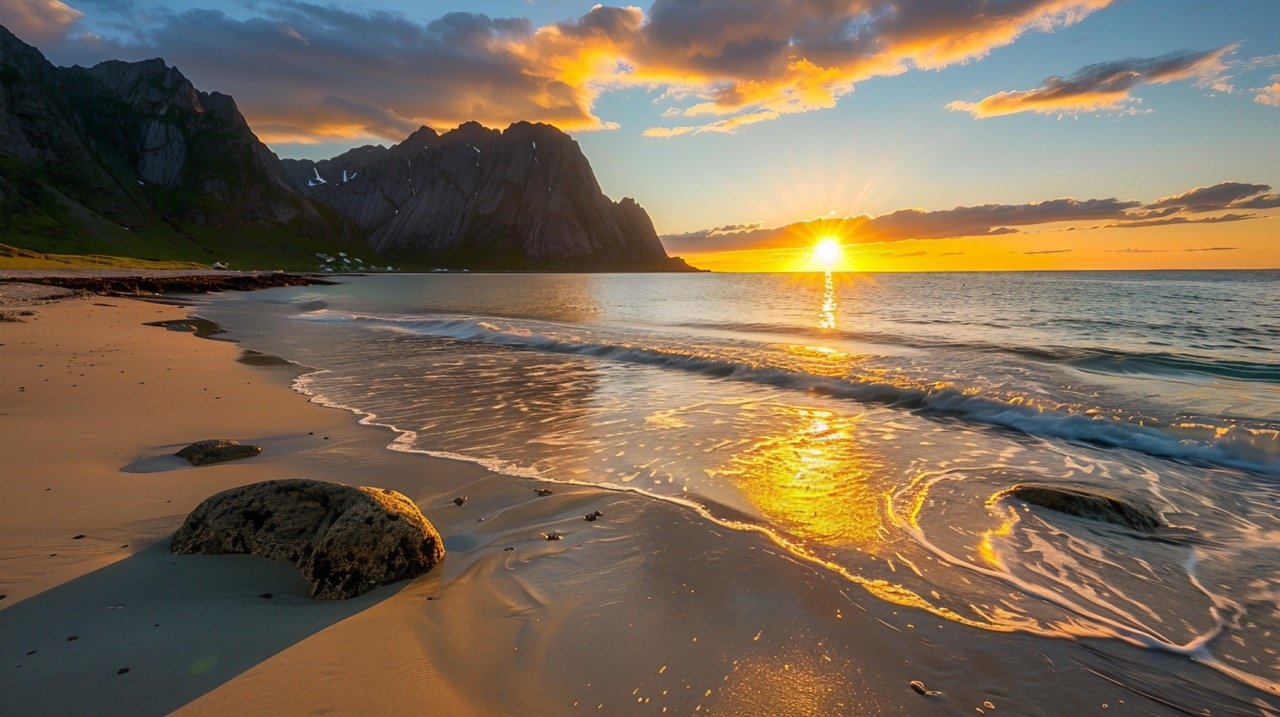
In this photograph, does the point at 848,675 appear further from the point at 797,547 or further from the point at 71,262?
the point at 71,262

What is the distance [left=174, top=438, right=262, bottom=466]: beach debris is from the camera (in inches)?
400

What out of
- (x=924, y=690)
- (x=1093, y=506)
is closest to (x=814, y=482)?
(x=1093, y=506)

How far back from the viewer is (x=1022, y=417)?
15594mm

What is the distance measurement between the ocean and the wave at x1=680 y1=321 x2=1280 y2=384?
24cm

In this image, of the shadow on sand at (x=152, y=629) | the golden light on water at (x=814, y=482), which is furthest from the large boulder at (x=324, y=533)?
the golden light on water at (x=814, y=482)

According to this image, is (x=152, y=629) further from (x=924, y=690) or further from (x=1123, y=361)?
(x=1123, y=361)

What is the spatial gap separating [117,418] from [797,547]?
14.3 meters

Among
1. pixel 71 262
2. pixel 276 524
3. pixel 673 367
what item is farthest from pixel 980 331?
pixel 71 262

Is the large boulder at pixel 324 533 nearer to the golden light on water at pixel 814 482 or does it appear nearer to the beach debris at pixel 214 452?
the beach debris at pixel 214 452

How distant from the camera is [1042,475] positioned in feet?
36.3

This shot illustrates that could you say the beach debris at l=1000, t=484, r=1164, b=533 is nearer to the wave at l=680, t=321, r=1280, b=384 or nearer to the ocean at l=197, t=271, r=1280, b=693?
the ocean at l=197, t=271, r=1280, b=693

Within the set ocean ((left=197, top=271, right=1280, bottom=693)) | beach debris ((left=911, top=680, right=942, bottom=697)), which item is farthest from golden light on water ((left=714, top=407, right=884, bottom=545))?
beach debris ((left=911, top=680, right=942, bottom=697))

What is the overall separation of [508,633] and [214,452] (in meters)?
8.01

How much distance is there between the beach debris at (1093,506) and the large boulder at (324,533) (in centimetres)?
911
